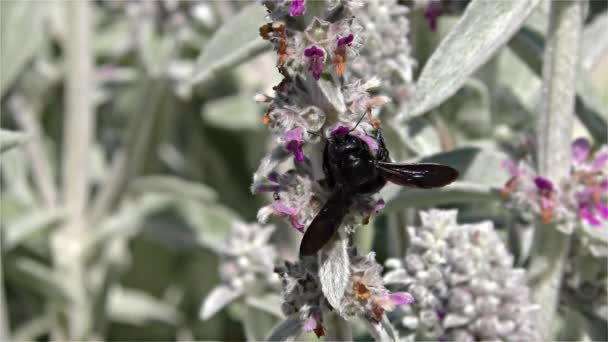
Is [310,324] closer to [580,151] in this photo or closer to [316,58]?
[316,58]

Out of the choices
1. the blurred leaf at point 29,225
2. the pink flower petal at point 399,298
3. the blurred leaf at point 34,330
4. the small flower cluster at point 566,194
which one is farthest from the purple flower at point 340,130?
the blurred leaf at point 34,330

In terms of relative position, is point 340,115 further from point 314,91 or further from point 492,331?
point 492,331

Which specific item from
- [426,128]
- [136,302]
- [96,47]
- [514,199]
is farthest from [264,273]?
[96,47]

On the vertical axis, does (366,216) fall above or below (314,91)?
below

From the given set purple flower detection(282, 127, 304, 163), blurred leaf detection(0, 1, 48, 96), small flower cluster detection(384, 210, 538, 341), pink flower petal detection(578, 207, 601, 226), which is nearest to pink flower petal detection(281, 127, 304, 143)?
purple flower detection(282, 127, 304, 163)

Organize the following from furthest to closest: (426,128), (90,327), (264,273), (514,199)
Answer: (90,327) → (264,273) → (426,128) → (514,199)

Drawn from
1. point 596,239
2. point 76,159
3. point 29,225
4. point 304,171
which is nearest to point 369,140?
point 304,171

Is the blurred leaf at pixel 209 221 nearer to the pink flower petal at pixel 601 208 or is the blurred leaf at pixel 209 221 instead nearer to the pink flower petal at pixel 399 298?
the pink flower petal at pixel 601 208
